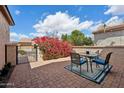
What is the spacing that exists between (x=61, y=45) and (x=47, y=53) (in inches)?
73.3

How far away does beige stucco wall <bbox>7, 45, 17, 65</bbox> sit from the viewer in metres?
8.51

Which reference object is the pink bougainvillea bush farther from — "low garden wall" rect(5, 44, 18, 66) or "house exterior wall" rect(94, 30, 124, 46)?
"house exterior wall" rect(94, 30, 124, 46)

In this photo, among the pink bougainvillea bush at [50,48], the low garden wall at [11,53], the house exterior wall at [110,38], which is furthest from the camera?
the house exterior wall at [110,38]

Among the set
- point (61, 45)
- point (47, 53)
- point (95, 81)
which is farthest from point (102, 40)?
point (95, 81)

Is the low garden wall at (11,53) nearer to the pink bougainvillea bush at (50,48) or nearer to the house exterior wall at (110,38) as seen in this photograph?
the pink bougainvillea bush at (50,48)

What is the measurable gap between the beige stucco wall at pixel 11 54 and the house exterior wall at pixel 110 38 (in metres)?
14.8

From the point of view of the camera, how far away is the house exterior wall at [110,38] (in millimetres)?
17906

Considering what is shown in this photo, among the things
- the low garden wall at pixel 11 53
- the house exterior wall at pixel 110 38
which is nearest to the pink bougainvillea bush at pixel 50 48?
the low garden wall at pixel 11 53

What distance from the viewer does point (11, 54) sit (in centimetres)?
862

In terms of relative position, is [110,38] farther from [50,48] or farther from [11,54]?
[11,54]

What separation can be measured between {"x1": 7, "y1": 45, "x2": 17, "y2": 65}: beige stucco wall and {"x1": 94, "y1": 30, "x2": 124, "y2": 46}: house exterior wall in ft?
48.7

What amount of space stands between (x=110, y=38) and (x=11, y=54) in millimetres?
15588

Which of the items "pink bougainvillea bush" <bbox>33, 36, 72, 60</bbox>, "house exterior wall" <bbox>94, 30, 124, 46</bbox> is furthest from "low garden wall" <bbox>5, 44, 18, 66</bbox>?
"house exterior wall" <bbox>94, 30, 124, 46</bbox>
